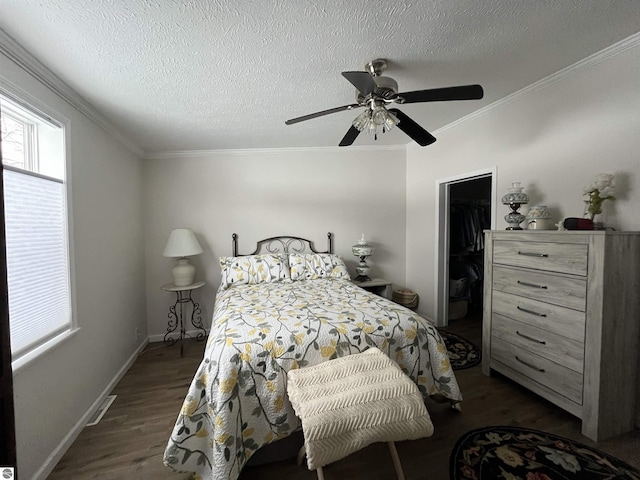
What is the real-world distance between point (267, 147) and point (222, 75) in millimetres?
1554

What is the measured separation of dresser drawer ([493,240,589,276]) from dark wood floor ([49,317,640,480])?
103 centimetres

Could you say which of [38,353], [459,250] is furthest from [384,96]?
[459,250]

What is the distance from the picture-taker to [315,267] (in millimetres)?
2994

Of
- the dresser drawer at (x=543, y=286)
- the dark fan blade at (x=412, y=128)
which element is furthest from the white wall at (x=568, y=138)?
the dark fan blade at (x=412, y=128)

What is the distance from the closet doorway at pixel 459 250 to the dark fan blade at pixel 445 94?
5.58 ft

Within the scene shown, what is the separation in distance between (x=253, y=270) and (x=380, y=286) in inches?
66.7

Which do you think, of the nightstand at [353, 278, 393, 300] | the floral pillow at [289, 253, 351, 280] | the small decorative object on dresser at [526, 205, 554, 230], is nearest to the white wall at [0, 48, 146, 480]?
the floral pillow at [289, 253, 351, 280]

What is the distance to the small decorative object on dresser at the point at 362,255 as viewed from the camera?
325 centimetres

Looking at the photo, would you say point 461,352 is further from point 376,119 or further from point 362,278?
point 376,119

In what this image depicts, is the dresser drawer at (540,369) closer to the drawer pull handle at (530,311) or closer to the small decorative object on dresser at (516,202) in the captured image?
the drawer pull handle at (530,311)

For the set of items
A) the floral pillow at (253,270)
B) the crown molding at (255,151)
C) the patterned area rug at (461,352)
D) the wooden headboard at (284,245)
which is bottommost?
the patterned area rug at (461,352)

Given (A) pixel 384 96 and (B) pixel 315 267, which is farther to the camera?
(B) pixel 315 267

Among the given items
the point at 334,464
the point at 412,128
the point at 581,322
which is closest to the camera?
the point at 334,464

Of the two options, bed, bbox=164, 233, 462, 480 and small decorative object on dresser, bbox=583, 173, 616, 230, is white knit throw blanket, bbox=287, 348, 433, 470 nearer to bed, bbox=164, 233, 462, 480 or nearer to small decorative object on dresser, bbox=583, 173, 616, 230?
bed, bbox=164, 233, 462, 480
